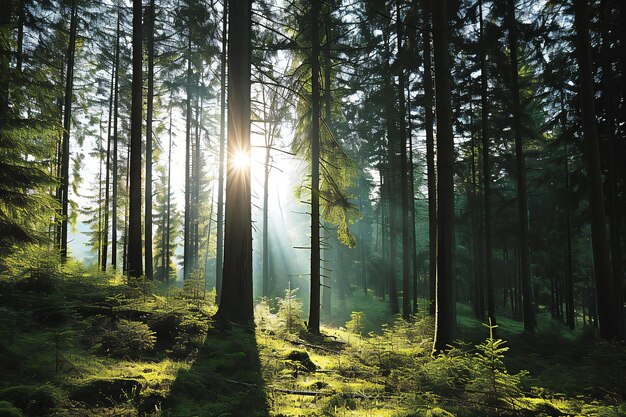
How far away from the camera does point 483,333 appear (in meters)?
15.5

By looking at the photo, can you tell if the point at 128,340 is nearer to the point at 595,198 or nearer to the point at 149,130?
the point at 149,130

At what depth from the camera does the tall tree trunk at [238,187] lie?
27.6 ft

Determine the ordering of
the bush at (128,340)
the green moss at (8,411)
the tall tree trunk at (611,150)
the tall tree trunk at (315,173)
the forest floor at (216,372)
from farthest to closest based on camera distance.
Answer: the tall tree trunk at (611,150) → the tall tree trunk at (315,173) → the bush at (128,340) → the forest floor at (216,372) → the green moss at (8,411)

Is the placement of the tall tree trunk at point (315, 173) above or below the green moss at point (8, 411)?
above

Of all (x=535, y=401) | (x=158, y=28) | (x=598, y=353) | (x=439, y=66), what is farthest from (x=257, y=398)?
(x=158, y=28)

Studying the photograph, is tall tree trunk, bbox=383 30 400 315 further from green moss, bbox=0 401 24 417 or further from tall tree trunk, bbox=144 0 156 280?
green moss, bbox=0 401 24 417

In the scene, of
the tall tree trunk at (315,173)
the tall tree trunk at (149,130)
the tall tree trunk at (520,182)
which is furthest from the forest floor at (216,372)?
the tall tree trunk at (520,182)

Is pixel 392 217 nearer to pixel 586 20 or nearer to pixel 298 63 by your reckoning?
pixel 298 63

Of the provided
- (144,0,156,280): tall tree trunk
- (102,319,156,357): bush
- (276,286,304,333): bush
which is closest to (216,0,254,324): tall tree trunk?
(102,319,156,357): bush

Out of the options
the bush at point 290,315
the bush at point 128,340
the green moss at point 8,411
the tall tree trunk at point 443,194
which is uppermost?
the tall tree trunk at point 443,194

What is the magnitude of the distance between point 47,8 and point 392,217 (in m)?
20.4

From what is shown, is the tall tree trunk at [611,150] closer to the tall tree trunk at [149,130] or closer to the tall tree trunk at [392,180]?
the tall tree trunk at [392,180]

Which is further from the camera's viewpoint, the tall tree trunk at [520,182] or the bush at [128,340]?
the tall tree trunk at [520,182]

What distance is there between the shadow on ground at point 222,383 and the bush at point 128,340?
980 mm
